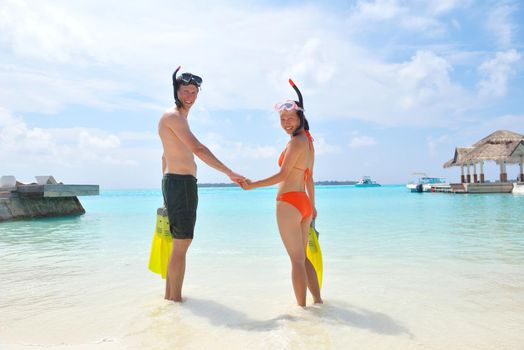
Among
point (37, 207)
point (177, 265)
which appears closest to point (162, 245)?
point (177, 265)

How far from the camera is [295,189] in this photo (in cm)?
360

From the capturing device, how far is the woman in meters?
3.52

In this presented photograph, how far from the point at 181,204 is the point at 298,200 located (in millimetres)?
1089

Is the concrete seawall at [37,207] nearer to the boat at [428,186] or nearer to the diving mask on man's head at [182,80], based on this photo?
the diving mask on man's head at [182,80]

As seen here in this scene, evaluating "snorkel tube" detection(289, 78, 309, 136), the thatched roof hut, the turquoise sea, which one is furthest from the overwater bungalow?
"snorkel tube" detection(289, 78, 309, 136)

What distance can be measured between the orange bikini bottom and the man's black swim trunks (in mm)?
847

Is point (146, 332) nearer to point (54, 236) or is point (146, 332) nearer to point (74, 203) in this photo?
point (54, 236)

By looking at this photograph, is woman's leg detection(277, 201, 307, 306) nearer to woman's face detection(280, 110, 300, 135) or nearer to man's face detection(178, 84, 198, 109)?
woman's face detection(280, 110, 300, 135)

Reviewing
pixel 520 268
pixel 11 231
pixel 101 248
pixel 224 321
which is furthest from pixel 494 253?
pixel 11 231

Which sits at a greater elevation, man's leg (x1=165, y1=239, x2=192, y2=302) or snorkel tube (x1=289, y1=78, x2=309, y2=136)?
snorkel tube (x1=289, y1=78, x2=309, y2=136)

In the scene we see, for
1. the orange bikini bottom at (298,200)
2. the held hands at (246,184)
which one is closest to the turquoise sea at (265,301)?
the orange bikini bottom at (298,200)

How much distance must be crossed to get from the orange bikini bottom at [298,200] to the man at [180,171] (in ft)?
2.00

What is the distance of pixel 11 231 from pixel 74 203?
26.1 feet

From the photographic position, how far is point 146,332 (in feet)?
10.3
